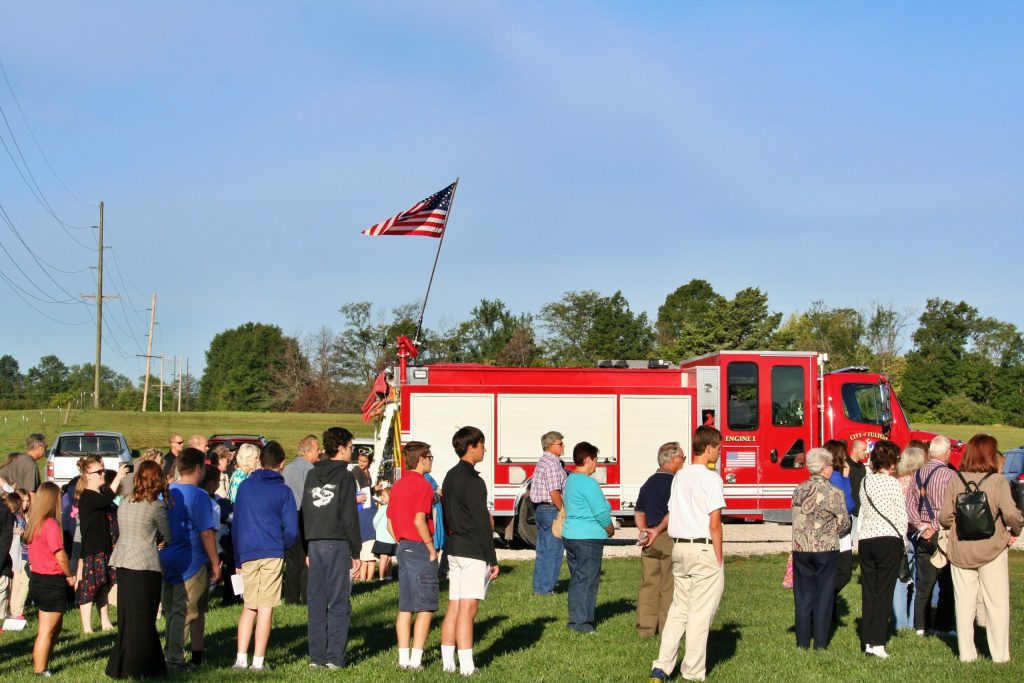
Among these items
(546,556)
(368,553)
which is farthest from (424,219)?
(546,556)

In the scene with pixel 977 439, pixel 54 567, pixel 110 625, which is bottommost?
pixel 110 625

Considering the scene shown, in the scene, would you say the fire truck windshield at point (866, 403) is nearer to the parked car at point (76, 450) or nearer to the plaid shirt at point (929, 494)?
the plaid shirt at point (929, 494)

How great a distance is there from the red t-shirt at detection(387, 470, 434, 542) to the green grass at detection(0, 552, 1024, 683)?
110cm

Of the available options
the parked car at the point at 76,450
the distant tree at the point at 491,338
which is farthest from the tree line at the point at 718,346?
the parked car at the point at 76,450

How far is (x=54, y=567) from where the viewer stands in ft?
29.4

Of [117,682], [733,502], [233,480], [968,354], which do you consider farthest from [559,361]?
[117,682]

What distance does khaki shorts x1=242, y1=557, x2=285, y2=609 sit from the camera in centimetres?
877

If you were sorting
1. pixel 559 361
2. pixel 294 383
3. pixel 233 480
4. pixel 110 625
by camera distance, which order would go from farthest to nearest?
pixel 294 383, pixel 559 361, pixel 233 480, pixel 110 625

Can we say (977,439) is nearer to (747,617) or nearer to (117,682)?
(747,617)

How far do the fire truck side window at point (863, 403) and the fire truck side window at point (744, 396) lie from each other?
1.69 metres

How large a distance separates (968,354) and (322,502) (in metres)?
103

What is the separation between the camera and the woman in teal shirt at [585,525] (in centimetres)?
1069

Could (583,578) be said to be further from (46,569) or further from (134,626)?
(46,569)

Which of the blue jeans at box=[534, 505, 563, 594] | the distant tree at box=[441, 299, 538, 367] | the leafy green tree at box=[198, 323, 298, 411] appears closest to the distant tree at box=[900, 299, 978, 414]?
the distant tree at box=[441, 299, 538, 367]
